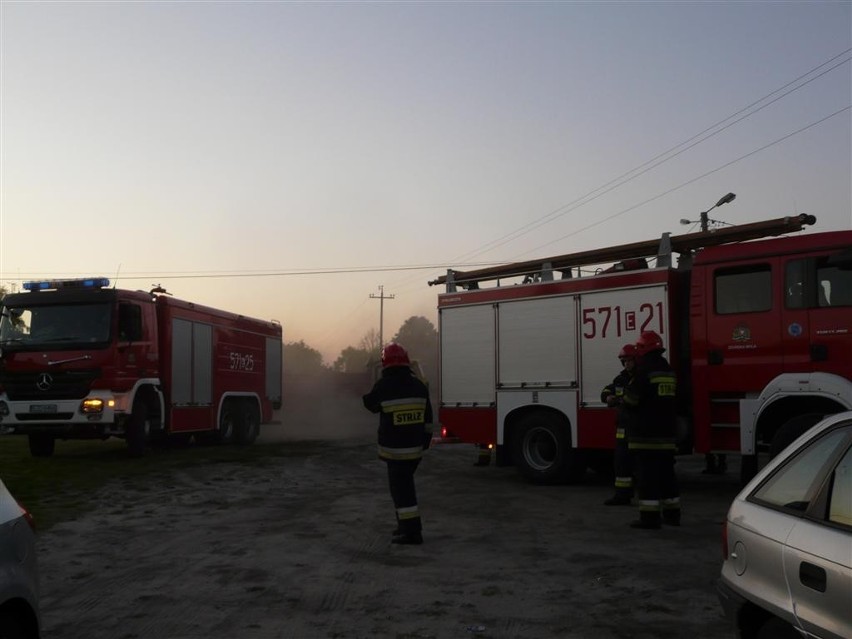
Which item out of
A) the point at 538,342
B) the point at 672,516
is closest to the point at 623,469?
the point at 672,516

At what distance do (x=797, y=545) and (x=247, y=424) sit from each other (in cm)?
1749

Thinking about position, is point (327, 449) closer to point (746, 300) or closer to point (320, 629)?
point (746, 300)

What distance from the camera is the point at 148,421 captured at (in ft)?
51.2

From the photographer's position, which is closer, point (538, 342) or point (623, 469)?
point (623, 469)

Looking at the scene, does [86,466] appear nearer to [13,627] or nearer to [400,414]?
[400,414]

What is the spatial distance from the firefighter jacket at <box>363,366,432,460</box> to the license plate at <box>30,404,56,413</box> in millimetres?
8488

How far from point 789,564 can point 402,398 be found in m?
4.91

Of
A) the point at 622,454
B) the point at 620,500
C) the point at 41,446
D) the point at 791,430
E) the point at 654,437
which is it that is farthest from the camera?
the point at 41,446

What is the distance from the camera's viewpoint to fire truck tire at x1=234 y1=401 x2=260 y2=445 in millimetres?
19453

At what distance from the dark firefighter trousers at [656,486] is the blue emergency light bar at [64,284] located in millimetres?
9928

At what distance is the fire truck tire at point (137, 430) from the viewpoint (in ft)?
49.2

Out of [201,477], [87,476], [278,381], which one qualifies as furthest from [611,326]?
[278,381]

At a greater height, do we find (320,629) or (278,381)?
(278,381)

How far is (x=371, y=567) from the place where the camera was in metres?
6.68
